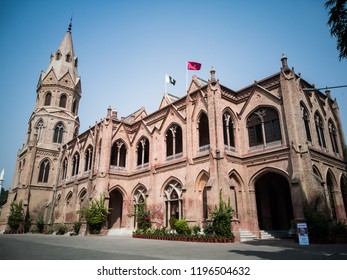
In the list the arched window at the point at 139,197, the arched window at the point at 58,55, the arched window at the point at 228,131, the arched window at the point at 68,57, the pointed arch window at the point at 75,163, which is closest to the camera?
the arched window at the point at 228,131

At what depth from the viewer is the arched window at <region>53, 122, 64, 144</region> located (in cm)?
4018

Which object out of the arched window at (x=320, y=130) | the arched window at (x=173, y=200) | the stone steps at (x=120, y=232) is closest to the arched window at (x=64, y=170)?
the stone steps at (x=120, y=232)

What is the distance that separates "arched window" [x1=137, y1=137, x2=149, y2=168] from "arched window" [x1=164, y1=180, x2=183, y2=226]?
5.38 meters

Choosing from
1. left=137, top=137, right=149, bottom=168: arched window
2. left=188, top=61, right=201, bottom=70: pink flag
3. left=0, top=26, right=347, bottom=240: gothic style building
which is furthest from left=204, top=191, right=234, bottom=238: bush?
left=188, top=61, right=201, bottom=70: pink flag

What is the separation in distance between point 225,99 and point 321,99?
400 inches

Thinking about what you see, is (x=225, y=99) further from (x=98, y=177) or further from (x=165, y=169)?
(x=98, y=177)

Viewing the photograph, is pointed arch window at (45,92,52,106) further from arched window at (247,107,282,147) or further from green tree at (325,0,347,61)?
green tree at (325,0,347,61)

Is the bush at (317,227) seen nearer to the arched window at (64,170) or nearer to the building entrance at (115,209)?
the building entrance at (115,209)

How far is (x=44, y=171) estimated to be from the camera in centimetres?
3781

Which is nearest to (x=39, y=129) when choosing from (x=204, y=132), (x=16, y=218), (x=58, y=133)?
(x=58, y=133)

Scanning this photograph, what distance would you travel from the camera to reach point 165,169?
23.6m

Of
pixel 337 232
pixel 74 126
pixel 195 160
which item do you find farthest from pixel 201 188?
pixel 74 126

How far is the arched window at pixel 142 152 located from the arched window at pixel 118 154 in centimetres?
209

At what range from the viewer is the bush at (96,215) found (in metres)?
23.4
